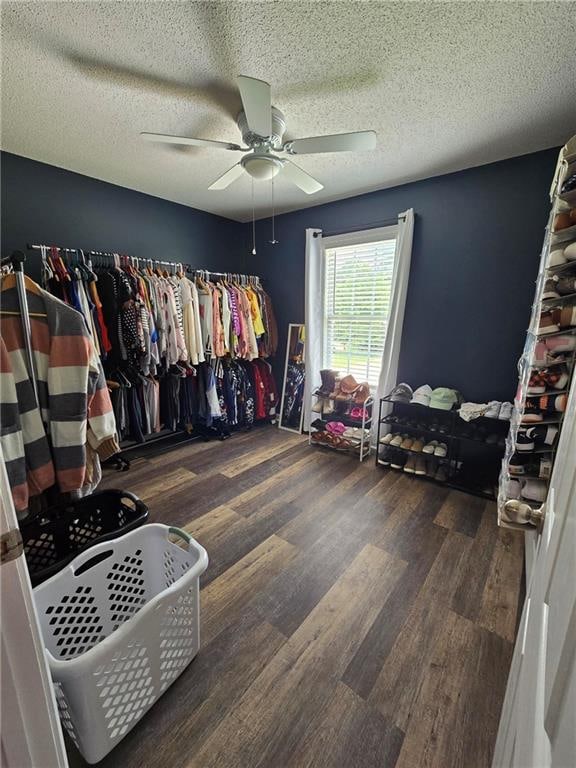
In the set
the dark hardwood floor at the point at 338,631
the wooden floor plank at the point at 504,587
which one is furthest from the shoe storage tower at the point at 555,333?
the dark hardwood floor at the point at 338,631

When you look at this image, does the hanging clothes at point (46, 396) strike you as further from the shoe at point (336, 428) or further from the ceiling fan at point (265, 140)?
the shoe at point (336, 428)

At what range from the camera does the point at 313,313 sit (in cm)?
324

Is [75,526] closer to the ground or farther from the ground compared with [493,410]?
closer to the ground

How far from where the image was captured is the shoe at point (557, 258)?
1354 mm

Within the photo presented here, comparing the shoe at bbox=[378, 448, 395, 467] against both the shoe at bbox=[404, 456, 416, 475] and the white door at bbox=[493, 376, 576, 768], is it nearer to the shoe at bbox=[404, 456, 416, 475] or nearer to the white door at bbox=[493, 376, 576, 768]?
the shoe at bbox=[404, 456, 416, 475]

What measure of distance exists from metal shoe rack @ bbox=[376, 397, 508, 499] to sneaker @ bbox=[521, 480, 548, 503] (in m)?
0.62

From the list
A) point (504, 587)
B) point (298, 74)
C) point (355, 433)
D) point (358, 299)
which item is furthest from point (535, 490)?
point (298, 74)

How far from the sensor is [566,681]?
30 cm

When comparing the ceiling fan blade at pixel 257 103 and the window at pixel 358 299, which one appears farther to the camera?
the window at pixel 358 299

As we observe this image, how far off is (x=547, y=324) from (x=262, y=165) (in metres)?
1.71

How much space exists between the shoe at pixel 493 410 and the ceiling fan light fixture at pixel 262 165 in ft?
7.18

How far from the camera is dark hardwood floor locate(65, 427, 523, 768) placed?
966mm

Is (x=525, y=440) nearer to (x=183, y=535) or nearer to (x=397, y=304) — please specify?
(x=397, y=304)

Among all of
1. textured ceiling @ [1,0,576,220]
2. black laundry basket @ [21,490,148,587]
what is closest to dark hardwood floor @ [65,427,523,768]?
black laundry basket @ [21,490,148,587]
